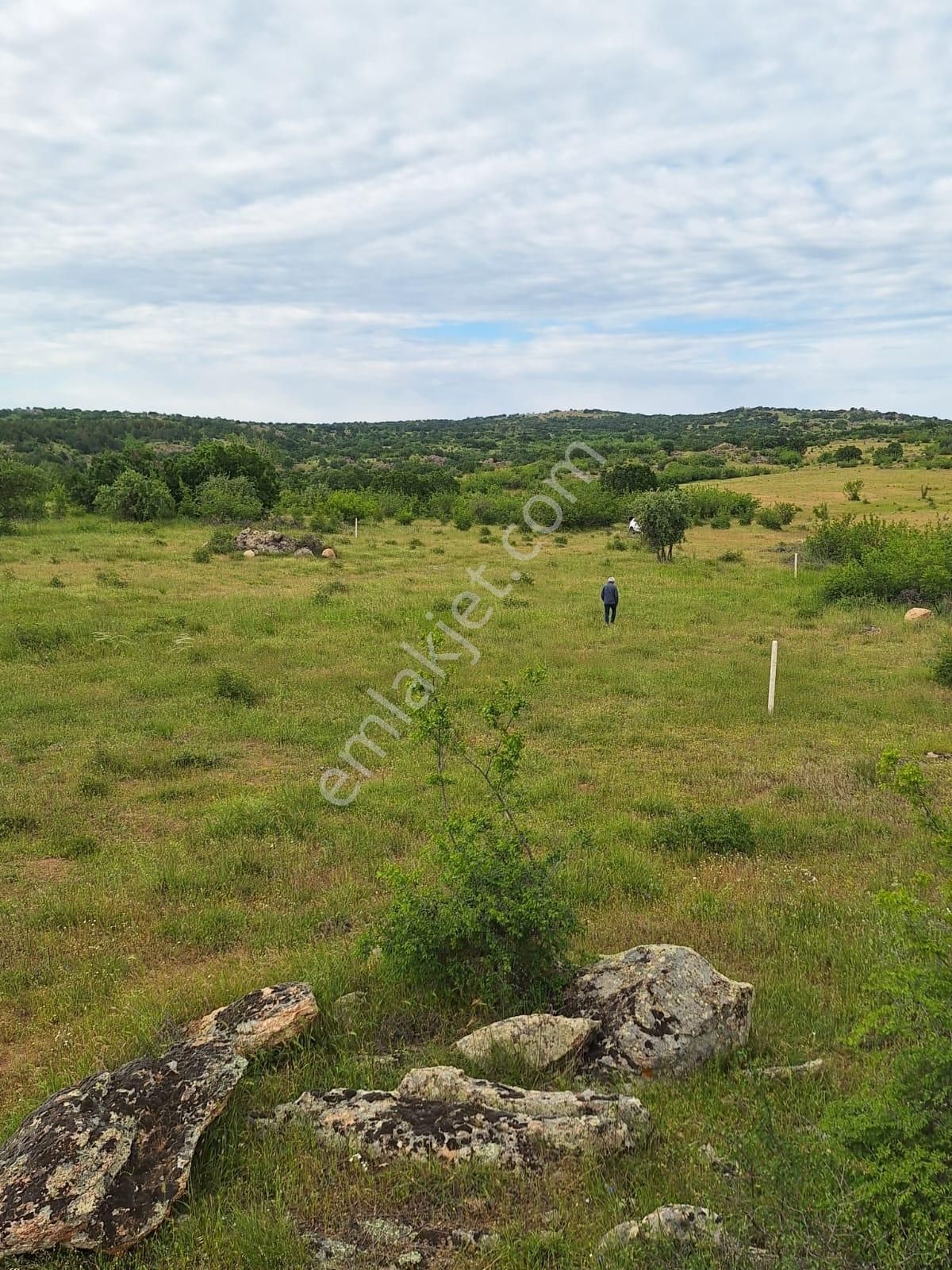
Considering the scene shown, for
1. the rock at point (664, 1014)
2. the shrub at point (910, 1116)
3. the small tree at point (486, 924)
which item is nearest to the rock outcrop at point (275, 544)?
the small tree at point (486, 924)

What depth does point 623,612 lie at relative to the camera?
21.7 m

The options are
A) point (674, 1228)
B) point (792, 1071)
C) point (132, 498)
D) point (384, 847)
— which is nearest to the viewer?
point (674, 1228)

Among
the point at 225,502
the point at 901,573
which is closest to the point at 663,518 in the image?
the point at 901,573

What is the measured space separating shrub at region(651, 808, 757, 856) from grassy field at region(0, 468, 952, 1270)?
0.73 ft

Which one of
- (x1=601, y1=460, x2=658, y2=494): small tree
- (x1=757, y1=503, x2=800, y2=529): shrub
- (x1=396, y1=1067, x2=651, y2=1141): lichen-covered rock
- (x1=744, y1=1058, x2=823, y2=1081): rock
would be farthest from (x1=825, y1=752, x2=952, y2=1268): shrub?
(x1=601, y1=460, x2=658, y2=494): small tree

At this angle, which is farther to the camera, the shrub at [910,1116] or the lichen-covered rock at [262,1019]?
the lichen-covered rock at [262,1019]

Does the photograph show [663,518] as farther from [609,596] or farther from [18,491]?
[18,491]

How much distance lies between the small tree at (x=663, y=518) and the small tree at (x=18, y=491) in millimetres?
26609

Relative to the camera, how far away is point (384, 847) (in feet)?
27.5

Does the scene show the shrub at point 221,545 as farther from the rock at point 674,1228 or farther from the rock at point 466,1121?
the rock at point 674,1228

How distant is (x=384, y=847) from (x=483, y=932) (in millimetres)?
3144

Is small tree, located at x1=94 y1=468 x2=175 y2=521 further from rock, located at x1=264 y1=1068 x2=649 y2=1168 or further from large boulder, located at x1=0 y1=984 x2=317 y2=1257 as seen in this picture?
rock, located at x1=264 y1=1068 x2=649 y2=1168

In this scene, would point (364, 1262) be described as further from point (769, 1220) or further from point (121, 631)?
point (121, 631)

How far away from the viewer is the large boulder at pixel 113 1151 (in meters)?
3.43
